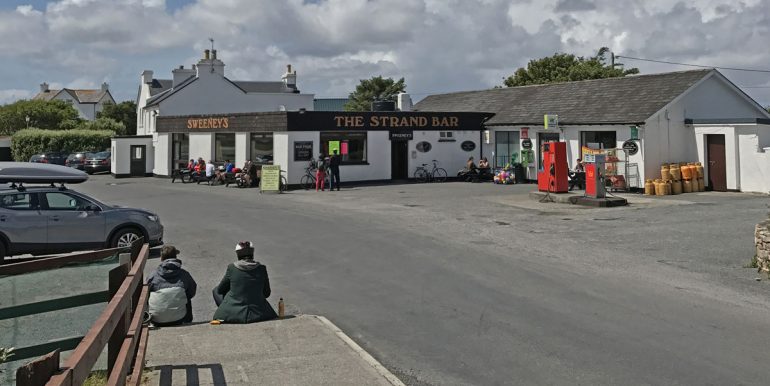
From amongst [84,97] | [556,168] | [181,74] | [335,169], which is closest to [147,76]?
[181,74]

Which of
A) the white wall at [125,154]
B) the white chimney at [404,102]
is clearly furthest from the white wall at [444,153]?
the white wall at [125,154]

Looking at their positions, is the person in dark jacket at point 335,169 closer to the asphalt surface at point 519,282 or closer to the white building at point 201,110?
the white building at point 201,110

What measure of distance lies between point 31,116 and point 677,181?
70.8 meters

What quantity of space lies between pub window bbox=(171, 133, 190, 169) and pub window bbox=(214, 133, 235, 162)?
12.5 ft

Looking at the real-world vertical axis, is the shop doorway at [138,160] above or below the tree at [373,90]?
below

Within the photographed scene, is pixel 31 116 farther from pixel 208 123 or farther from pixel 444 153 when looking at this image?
pixel 444 153

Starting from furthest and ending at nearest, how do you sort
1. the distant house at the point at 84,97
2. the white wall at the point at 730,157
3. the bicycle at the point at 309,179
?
the distant house at the point at 84,97 < the bicycle at the point at 309,179 < the white wall at the point at 730,157

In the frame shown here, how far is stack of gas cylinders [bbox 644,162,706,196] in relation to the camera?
86.9 ft

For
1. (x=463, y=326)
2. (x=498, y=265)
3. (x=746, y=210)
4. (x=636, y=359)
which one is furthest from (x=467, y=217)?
(x=636, y=359)

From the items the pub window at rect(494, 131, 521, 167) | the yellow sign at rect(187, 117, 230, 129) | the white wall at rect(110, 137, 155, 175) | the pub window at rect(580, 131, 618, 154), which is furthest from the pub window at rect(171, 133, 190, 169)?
the pub window at rect(580, 131, 618, 154)

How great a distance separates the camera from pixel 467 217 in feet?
66.4

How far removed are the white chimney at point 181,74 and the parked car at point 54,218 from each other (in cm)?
4326

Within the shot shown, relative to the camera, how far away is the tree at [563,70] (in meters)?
56.7

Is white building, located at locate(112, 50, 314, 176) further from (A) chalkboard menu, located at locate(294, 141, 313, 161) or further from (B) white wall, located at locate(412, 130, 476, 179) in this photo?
(B) white wall, located at locate(412, 130, 476, 179)
